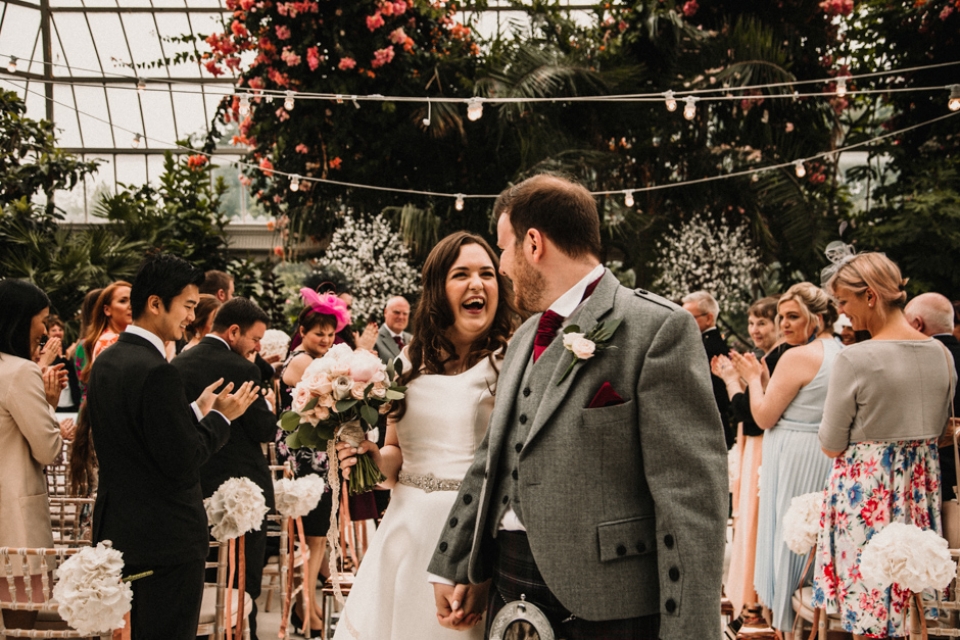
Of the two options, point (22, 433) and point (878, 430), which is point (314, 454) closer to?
point (22, 433)

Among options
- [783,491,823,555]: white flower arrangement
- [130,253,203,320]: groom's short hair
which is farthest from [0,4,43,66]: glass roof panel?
[783,491,823,555]: white flower arrangement

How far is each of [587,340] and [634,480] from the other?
1.00 feet

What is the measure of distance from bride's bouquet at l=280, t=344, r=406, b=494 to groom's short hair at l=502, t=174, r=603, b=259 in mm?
746

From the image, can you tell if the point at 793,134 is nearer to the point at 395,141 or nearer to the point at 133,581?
the point at 395,141

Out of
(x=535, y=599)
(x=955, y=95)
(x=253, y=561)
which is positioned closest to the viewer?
(x=535, y=599)

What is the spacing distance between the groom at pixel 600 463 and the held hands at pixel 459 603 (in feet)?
0.28

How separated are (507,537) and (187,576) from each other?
1.58 meters

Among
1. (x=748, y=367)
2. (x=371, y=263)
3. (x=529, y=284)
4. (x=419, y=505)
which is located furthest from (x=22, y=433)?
(x=371, y=263)

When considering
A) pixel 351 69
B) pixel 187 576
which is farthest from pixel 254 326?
pixel 351 69

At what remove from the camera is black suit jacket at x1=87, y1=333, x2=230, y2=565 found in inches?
111

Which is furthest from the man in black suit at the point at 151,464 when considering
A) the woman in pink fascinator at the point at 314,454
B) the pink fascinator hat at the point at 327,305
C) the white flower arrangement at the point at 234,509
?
the pink fascinator hat at the point at 327,305

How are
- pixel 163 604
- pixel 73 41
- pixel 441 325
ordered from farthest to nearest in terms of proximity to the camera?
pixel 73 41
pixel 163 604
pixel 441 325

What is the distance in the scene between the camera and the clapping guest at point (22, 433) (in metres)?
3.30

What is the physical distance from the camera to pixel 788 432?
406 centimetres
